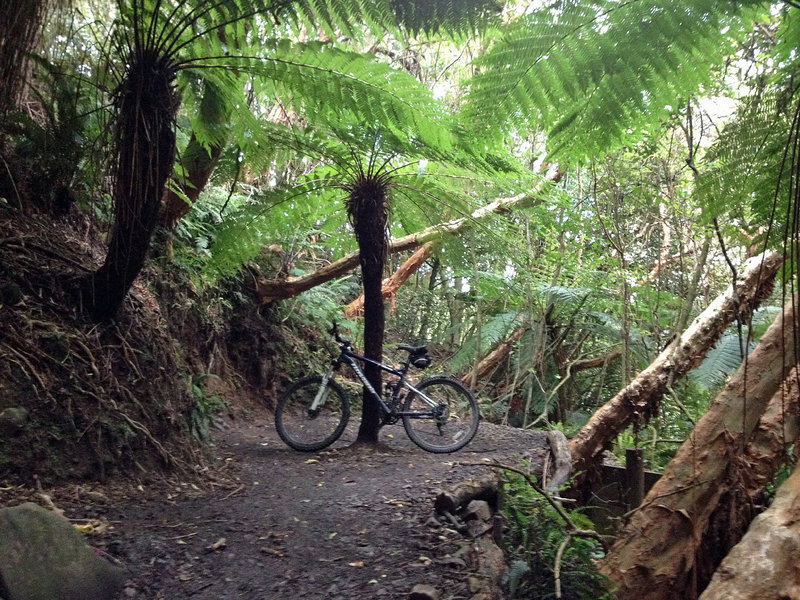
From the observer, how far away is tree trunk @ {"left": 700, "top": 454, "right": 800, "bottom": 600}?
1633 millimetres

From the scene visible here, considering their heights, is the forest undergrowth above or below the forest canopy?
below

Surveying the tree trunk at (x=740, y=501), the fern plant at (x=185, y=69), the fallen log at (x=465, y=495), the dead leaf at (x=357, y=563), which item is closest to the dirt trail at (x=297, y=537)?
the dead leaf at (x=357, y=563)

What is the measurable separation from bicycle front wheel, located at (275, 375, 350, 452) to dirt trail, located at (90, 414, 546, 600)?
460 mm

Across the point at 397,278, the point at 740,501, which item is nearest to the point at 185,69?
the point at 740,501

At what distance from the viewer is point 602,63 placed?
1794 mm

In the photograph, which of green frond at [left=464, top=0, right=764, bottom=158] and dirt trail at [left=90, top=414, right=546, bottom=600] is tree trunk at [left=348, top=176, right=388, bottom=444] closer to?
dirt trail at [left=90, top=414, right=546, bottom=600]

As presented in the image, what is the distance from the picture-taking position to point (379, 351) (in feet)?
15.1

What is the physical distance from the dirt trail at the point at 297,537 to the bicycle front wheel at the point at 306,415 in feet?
1.51

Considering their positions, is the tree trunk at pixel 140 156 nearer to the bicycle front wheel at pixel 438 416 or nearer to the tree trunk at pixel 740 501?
the bicycle front wheel at pixel 438 416

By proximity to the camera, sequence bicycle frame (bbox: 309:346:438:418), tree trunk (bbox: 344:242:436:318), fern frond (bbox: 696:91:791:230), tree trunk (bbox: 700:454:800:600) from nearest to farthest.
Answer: tree trunk (bbox: 700:454:800:600) → fern frond (bbox: 696:91:791:230) → bicycle frame (bbox: 309:346:438:418) → tree trunk (bbox: 344:242:436:318)

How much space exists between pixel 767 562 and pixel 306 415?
3800 millimetres

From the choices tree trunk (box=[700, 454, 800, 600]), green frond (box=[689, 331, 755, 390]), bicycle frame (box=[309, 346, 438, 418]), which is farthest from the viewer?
green frond (box=[689, 331, 755, 390])

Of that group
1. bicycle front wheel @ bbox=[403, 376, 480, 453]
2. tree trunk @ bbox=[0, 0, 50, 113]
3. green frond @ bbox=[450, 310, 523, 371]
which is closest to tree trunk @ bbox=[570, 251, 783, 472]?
bicycle front wheel @ bbox=[403, 376, 480, 453]

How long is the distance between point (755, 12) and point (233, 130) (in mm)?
2601
